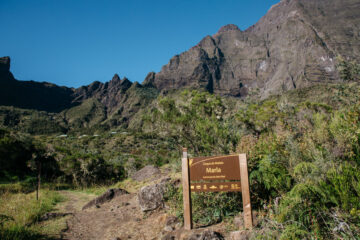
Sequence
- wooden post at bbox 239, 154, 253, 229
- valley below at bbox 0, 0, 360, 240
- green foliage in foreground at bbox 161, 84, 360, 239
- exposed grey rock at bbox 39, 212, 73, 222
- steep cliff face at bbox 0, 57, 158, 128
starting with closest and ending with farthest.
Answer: green foliage in foreground at bbox 161, 84, 360, 239, valley below at bbox 0, 0, 360, 240, wooden post at bbox 239, 154, 253, 229, exposed grey rock at bbox 39, 212, 73, 222, steep cliff face at bbox 0, 57, 158, 128

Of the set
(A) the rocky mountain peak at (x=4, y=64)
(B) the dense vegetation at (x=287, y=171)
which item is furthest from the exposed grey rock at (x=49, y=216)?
(A) the rocky mountain peak at (x=4, y=64)

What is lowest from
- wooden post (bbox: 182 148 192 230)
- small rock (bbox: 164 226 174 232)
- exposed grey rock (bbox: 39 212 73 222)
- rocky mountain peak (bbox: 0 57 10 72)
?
exposed grey rock (bbox: 39 212 73 222)

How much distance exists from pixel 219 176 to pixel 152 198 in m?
2.84

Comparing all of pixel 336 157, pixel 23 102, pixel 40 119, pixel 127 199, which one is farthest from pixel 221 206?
pixel 23 102

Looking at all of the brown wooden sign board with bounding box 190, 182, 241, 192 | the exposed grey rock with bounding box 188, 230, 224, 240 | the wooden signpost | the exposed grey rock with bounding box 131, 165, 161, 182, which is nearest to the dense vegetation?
the wooden signpost

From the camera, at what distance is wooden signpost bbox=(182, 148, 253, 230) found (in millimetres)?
3977

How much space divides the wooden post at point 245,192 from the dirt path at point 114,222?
2019 mm

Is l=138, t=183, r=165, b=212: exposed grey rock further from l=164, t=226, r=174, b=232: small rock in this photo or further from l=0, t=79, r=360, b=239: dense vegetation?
l=164, t=226, r=174, b=232: small rock

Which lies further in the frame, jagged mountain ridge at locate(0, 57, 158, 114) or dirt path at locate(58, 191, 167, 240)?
jagged mountain ridge at locate(0, 57, 158, 114)

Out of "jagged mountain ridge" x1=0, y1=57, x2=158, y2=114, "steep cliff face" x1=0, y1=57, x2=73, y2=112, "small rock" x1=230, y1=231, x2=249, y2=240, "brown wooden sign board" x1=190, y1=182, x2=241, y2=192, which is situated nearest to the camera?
"small rock" x1=230, y1=231, x2=249, y2=240

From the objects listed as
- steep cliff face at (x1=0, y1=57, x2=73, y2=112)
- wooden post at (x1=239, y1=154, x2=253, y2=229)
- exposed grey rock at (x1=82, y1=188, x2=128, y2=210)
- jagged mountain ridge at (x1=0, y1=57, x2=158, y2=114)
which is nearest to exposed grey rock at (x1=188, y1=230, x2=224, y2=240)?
wooden post at (x1=239, y1=154, x2=253, y2=229)

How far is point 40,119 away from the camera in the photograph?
335 ft

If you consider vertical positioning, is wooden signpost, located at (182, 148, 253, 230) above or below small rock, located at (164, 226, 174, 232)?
above

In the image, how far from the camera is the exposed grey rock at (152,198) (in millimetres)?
6195
